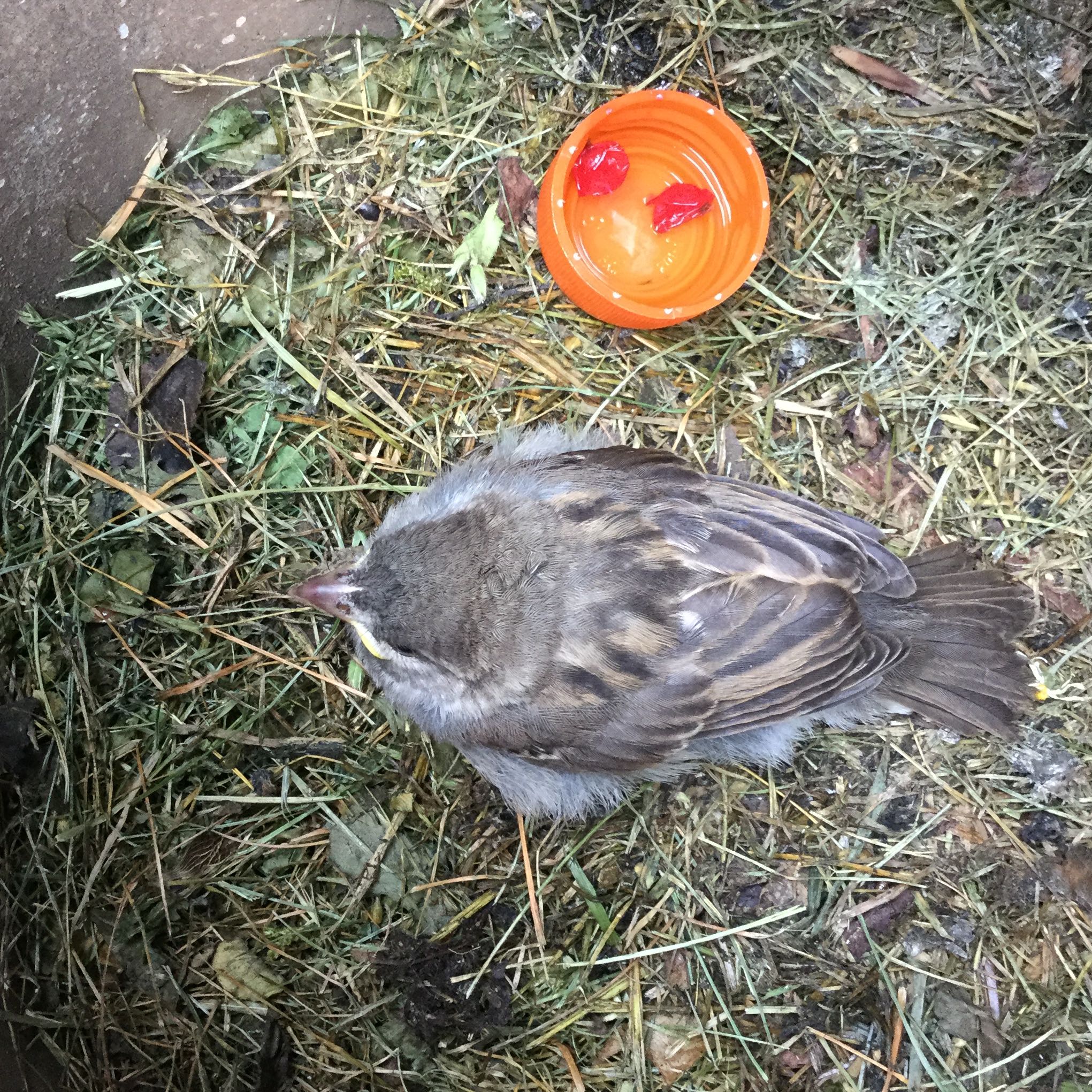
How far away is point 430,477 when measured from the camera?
375cm

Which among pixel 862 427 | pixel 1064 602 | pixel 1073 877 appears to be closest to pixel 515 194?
pixel 862 427

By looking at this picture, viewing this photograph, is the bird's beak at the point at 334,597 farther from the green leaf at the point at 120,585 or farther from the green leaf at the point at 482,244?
the green leaf at the point at 482,244

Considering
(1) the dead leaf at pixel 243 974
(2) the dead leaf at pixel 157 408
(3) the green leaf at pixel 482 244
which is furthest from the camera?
(3) the green leaf at pixel 482 244

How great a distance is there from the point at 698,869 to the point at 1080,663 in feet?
6.26

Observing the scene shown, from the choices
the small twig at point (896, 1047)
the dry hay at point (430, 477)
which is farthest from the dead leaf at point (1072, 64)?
the small twig at point (896, 1047)

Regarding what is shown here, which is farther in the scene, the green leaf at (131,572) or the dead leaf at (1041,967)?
the dead leaf at (1041,967)

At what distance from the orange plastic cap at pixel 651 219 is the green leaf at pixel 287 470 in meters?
1.36

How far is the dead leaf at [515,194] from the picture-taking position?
380 cm

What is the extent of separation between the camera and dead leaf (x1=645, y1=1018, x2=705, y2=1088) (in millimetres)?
3561

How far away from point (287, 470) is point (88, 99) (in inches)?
62.5

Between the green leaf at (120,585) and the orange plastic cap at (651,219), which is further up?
the orange plastic cap at (651,219)

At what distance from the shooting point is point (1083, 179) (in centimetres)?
381

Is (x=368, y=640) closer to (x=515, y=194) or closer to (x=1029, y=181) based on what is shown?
(x=515, y=194)

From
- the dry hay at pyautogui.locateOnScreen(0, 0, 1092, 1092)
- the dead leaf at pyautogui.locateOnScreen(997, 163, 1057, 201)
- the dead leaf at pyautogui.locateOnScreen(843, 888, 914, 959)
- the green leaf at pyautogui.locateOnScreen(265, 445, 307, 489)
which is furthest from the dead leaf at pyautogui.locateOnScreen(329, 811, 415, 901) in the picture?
the dead leaf at pyautogui.locateOnScreen(997, 163, 1057, 201)
